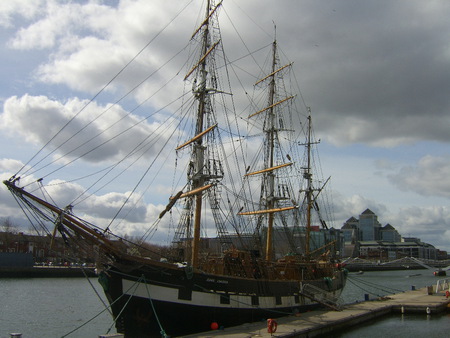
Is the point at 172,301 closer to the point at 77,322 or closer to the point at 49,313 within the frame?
the point at 77,322

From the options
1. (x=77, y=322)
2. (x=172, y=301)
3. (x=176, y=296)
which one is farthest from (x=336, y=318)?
(x=77, y=322)

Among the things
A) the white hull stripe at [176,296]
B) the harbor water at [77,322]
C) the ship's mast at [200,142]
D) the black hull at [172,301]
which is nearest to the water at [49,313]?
the harbor water at [77,322]

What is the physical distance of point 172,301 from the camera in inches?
883

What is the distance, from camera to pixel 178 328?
73.7 feet

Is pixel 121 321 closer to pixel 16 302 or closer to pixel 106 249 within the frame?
pixel 106 249

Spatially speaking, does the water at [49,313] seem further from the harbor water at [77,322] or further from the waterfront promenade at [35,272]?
the waterfront promenade at [35,272]

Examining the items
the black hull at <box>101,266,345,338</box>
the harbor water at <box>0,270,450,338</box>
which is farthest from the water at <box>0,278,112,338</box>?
the black hull at <box>101,266,345,338</box>

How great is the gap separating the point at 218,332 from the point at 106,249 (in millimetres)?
6571

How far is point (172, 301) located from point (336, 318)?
1063cm

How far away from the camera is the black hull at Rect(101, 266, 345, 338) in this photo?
22.0 metres

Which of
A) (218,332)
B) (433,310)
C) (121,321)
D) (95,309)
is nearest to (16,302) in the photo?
(95,309)

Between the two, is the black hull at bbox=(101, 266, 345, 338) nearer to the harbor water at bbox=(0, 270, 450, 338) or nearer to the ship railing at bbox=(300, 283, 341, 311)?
the harbor water at bbox=(0, 270, 450, 338)

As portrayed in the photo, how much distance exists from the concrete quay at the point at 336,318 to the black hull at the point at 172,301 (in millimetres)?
1772

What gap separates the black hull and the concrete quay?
177 cm
